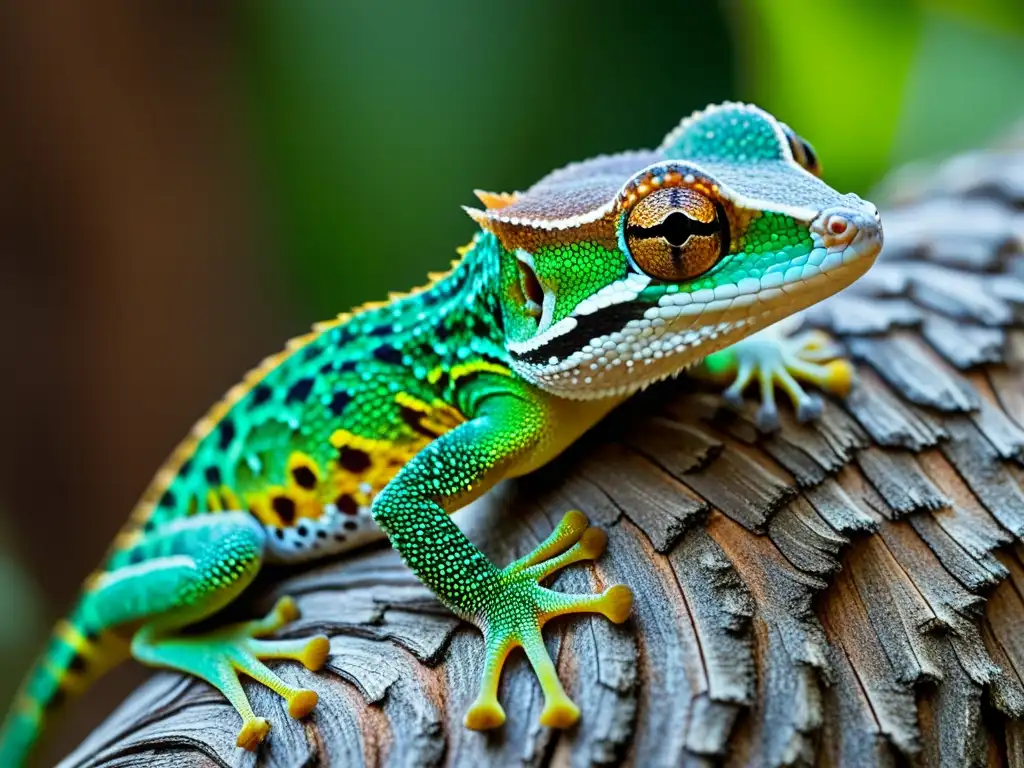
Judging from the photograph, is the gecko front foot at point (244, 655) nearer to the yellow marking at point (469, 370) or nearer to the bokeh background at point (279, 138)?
the yellow marking at point (469, 370)

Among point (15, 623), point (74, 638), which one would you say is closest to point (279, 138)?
point (15, 623)

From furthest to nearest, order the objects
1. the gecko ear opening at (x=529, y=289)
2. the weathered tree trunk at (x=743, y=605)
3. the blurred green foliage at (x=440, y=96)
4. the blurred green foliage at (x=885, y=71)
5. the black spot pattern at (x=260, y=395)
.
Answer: the blurred green foliage at (x=440, y=96), the blurred green foliage at (x=885, y=71), the black spot pattern at (x=260, y=395), the gecko ear opening at (x=529, y=289), the weathered tree trunk at (x=743, y=605)

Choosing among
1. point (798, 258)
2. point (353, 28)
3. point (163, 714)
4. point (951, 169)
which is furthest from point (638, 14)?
point (163, 714)

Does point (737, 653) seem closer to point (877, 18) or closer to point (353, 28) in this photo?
point (877, 18)

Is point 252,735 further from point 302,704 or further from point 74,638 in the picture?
point 74,638

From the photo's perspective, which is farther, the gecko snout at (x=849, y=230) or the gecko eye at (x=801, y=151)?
the gecko eye at (x=801, y=151)

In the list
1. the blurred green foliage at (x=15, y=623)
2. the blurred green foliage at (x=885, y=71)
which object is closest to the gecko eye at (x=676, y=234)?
the blurred green foliage at (x=885, y=71)

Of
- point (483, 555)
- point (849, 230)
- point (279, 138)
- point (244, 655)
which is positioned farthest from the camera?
point (279, 138)
